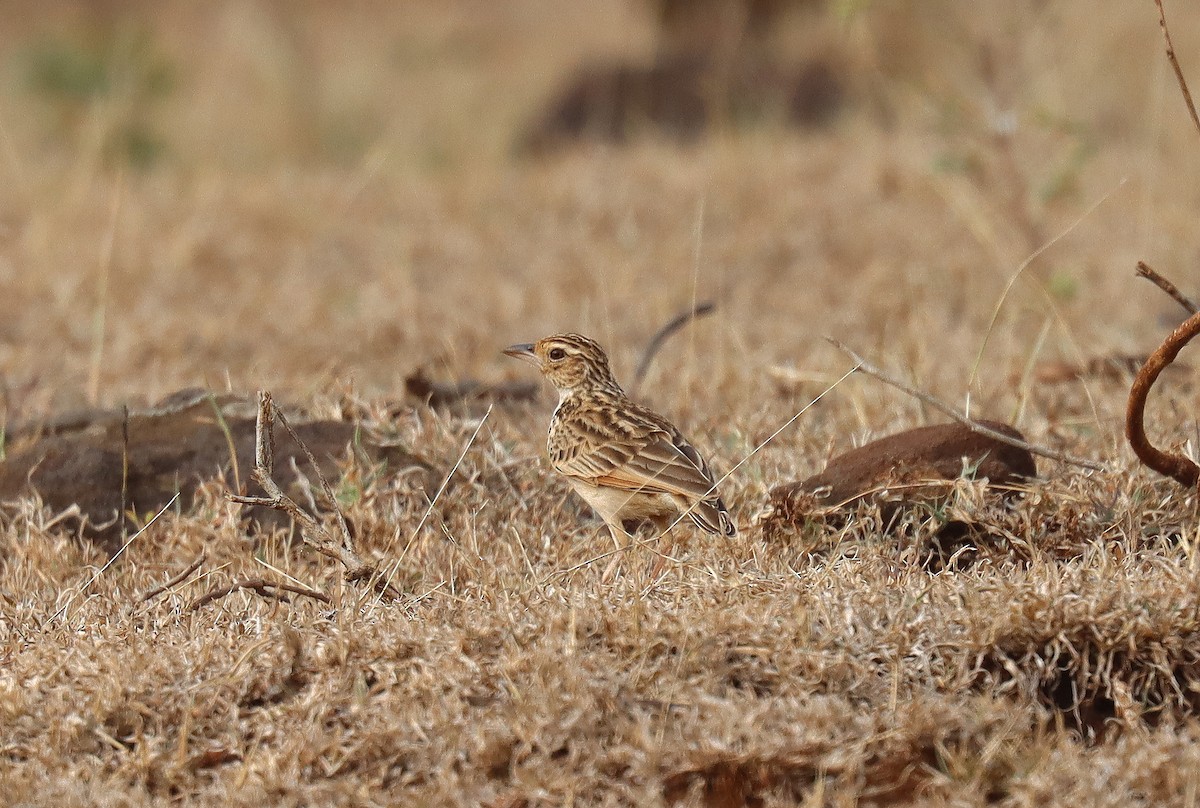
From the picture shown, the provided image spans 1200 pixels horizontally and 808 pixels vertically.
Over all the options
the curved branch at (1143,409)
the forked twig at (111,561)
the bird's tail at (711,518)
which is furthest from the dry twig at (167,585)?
the curved branch at (1143,409)

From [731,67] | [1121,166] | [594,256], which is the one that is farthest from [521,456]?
[731,67]

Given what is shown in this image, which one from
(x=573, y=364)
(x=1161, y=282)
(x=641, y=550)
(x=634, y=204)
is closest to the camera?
(x=1161, y=282)

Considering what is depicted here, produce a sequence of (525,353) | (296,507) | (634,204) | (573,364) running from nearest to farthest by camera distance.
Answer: (296,507) → (573,364) → (525,353) → (634,204)

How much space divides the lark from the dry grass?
0.12 meters

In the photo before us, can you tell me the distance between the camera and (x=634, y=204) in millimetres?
9141

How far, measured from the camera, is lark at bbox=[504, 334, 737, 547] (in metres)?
3.53

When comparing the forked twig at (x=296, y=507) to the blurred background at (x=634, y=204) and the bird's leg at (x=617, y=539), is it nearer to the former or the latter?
the bird's leg at (x=617, y=539)

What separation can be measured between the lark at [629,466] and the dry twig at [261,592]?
77cm

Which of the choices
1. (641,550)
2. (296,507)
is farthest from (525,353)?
(296,507)

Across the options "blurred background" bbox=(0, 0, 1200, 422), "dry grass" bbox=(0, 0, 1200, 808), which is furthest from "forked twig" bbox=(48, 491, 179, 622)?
"blurred background" bbox=(0, 0, 1200, 422)

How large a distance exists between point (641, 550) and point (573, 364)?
877 millimetres

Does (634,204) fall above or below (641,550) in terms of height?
below

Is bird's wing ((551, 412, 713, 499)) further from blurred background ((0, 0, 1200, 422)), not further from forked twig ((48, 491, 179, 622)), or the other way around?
blurred background ((0, 0, 1200, 422))

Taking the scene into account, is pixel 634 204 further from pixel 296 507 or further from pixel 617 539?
pixel 296 507
